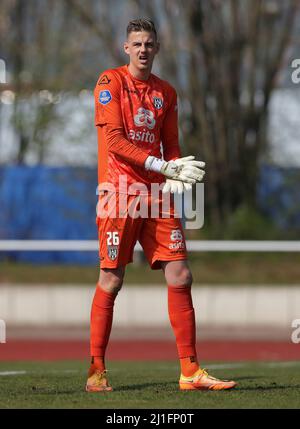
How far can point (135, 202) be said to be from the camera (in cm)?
713

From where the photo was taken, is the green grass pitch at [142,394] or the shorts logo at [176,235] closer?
the green grass pitch at [142,394]

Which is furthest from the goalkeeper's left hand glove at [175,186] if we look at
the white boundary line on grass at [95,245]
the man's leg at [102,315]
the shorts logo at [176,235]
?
the white boundary line on grass at [95,245]

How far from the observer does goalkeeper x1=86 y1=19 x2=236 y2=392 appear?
7090mm

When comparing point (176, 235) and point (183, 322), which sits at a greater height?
point (176, 235)

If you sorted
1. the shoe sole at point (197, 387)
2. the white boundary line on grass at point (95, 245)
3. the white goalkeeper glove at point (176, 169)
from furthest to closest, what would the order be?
1. the white boundary line on grass at point (95, 245)
2. the shoe sole at point (197, 387)
3. the white goalkeeper glove at point (176, 169)

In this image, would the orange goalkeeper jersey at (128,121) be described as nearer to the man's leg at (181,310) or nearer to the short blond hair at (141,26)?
the short blond hair at (141,26)

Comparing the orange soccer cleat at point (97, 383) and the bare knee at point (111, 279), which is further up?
the bare knee at point (111, 279)

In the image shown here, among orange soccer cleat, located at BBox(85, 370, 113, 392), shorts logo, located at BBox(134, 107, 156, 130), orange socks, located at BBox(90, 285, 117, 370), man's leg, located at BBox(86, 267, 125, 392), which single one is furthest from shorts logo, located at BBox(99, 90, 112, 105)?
orange soccer cleat, located at BBox(85, 370, 113, 392)

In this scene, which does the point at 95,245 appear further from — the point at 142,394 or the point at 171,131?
the point at 142,394

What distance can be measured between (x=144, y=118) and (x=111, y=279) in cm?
105

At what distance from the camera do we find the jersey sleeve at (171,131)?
730 cm

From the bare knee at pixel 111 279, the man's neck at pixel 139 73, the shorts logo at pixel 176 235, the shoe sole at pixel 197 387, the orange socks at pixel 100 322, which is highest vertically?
the man's neck at pixel 139 73

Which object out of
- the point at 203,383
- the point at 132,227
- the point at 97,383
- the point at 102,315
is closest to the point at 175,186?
the point at 132,227

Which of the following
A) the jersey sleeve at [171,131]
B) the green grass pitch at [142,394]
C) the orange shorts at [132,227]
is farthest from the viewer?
the jersey sleeve at [171,131]
